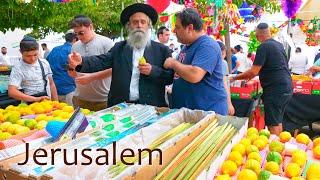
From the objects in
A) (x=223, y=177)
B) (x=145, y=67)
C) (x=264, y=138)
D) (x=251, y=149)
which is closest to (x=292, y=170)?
(x=251, y=149)

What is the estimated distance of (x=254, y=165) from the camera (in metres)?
1.85

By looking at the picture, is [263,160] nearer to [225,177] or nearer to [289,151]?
[289,151]

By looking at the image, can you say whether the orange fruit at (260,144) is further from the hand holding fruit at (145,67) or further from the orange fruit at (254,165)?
the hand holding fruit at (145,67)

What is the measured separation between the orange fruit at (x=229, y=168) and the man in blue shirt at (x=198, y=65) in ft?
3.37

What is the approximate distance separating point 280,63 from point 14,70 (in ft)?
11.1

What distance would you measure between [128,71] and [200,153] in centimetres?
150

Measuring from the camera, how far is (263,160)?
207 centimetres

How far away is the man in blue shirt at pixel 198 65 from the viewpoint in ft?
9.25

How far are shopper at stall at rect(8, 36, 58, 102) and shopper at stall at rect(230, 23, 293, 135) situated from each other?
8.88ft

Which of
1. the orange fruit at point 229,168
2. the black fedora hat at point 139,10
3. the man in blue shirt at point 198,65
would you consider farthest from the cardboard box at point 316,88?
the orange fruit at point 229,168

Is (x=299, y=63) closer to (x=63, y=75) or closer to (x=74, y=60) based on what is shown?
(x=63, y=75)

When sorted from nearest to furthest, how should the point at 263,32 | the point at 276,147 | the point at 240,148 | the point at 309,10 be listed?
the point at 240,148, the point at 276,147, the point at 263,32, the point at 309,10

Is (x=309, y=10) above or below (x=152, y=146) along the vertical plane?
above

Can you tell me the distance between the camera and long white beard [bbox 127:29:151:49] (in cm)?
314
